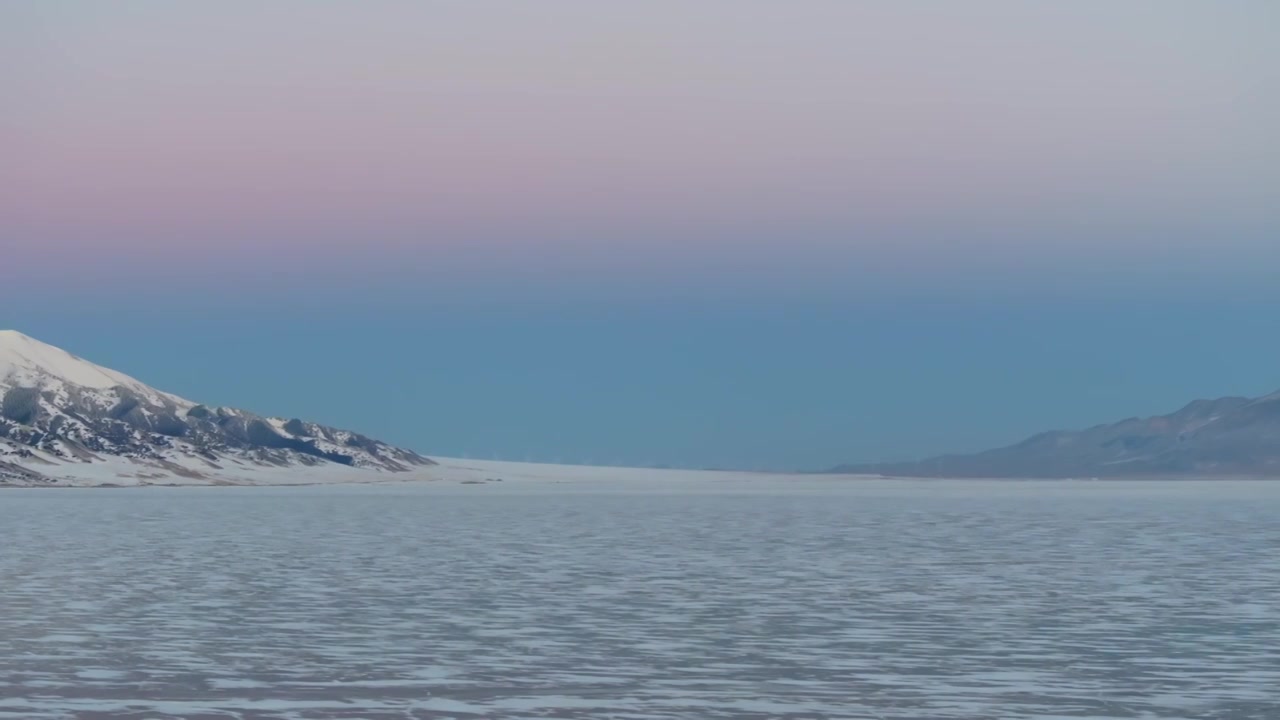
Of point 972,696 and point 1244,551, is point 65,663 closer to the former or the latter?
point 972,696

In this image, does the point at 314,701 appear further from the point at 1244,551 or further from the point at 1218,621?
the point at 1244,551

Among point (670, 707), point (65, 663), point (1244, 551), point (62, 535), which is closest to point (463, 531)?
point (62, 535)

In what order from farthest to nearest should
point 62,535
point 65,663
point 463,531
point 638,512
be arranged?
point 638,512 → point 463,531 → point 62,535 → point 65,663

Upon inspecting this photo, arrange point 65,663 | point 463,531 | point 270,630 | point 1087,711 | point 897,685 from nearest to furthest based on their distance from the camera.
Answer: point 1087,711, point 897,685, point 65,663, point 270,630, point 463,531

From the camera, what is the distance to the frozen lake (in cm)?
2739

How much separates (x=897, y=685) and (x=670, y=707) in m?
4.45

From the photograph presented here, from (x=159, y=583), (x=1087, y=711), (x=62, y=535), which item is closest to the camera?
(x=1087, y=711)

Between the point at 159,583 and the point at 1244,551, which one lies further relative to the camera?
the point at 1244,551

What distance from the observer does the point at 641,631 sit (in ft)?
122

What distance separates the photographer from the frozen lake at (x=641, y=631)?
27.4 meters

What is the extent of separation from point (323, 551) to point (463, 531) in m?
23.1

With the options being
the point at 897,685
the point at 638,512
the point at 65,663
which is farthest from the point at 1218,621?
the point at 638,512

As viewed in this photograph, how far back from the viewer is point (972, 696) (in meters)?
27.8

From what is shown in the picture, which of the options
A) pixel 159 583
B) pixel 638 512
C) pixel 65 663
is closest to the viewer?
pixel 65 663
